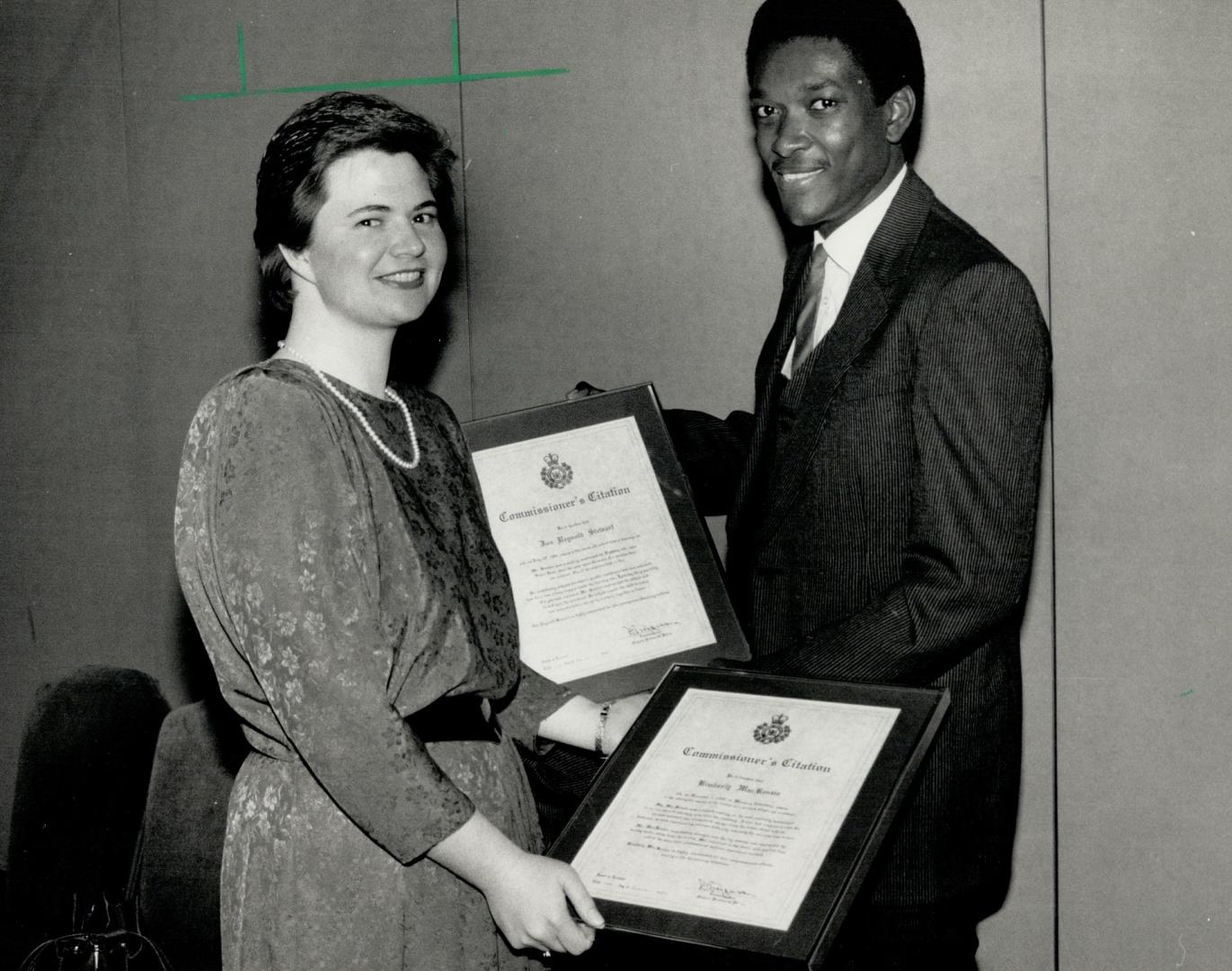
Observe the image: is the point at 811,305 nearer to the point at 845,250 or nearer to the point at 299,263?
the point at 845,250

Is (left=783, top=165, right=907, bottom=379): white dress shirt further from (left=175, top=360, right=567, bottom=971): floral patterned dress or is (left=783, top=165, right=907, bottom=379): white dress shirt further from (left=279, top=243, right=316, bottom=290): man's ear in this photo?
(left=279, top=243, right=316, bottom=290): man's ear

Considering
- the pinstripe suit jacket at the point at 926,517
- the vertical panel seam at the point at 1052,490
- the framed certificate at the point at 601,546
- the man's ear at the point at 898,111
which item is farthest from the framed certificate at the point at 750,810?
the vertical panel seam at the point at 1052,490

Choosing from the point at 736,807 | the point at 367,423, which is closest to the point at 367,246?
the point at 367,423

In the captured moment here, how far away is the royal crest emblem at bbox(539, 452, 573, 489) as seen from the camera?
2.46 m

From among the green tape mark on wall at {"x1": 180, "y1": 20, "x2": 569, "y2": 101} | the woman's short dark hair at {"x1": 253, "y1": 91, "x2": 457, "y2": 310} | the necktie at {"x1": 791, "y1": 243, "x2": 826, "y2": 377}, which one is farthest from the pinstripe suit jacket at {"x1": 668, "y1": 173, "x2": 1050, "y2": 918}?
the green tape mark on wall at {"x1": 180, "y1": 20, "x2": 569, "y2": 101}

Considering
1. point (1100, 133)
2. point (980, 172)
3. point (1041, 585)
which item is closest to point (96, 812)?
point (1041, 585)

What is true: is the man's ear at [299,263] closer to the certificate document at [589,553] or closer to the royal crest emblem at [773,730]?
the certificate document at [589,553]

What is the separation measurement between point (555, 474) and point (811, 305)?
0.56m

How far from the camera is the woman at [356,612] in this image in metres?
1.68

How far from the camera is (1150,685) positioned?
10.2 ft

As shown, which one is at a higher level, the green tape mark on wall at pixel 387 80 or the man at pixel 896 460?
the green tape mark on wall at pixel 387 80

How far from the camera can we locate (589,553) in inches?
95.5

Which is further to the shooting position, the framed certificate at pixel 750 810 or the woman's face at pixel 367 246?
the woman's face at pixel 367 246

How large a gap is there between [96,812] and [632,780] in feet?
6.24
